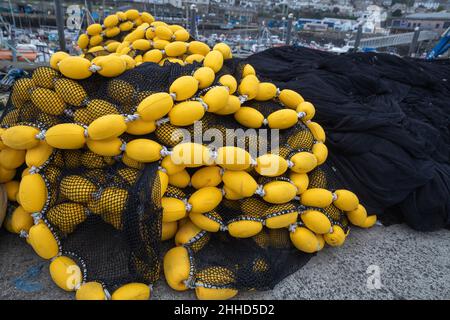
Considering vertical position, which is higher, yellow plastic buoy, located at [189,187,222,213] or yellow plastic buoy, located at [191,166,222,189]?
yellow plastic buoy, located at [191,166,222,189]

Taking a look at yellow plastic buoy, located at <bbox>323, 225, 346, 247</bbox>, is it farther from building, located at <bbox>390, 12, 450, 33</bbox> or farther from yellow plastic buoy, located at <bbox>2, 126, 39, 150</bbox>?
building, located at <bbox>390, 12, 450, 33</bbox>

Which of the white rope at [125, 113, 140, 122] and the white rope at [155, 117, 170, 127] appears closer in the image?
the white rope at [125, 113, 140, 122]

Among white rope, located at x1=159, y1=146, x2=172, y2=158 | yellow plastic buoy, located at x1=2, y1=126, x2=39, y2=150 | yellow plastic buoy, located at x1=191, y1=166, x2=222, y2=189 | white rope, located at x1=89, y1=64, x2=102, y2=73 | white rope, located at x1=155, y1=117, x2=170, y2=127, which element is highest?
white rope, located at x1=89, y1=64, x2=102, y2=73

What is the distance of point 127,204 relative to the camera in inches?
58.8

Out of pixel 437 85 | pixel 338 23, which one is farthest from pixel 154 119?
pixel 338 23

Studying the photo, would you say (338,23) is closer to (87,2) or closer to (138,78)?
(87,2)

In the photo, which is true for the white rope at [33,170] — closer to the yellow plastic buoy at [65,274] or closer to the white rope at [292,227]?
the yellow plastic buoy at [65,274]

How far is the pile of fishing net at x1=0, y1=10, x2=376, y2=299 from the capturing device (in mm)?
1534

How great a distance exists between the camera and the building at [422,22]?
92.3 feet

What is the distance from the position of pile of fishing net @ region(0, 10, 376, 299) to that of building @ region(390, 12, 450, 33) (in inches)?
1208

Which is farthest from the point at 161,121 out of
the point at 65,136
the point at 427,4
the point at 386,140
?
the point at 427,4

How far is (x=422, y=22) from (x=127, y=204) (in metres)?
42.2

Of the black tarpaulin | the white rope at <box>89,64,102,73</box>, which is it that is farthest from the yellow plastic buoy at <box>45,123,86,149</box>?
the black tarpaulin
